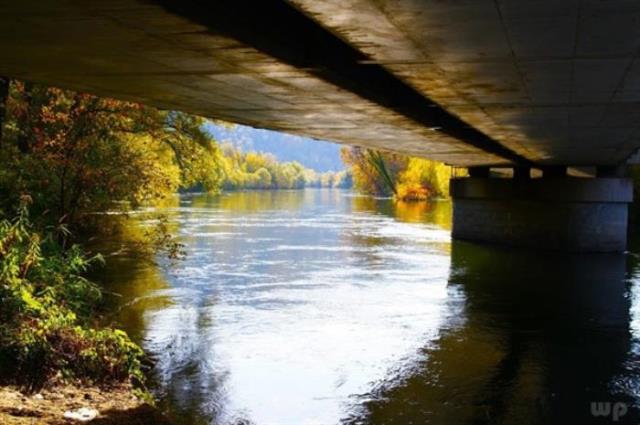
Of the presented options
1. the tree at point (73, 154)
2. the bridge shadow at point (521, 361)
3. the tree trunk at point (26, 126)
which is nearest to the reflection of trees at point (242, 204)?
the tree at point (73, 154)

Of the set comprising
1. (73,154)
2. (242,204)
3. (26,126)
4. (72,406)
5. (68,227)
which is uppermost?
(26,126)

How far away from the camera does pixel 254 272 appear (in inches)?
928

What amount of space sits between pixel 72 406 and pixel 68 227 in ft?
39.6

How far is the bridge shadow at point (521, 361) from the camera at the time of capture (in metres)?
9.91

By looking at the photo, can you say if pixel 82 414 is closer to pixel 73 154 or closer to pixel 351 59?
pixel 351 59

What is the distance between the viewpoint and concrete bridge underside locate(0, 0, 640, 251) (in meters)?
6.70

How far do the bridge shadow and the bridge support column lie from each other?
790cm

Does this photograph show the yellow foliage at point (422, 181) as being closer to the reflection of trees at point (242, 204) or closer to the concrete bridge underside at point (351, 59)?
the reflection of trees at point (242, 204)

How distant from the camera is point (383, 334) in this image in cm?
1477

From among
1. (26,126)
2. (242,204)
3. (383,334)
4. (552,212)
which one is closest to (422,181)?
(242,204)

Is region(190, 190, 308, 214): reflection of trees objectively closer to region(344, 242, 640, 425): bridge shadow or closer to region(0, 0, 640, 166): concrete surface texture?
region(344, 242, 640, 425): bridge shadow

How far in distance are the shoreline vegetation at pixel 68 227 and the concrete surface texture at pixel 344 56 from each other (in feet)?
11.3

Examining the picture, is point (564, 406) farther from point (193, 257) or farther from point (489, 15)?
point (193, 257)

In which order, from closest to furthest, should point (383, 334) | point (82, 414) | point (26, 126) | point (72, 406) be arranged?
1. point (82, 414)
2. point (72, 406)
3. point (383, 334)
4. point (26, 126)
